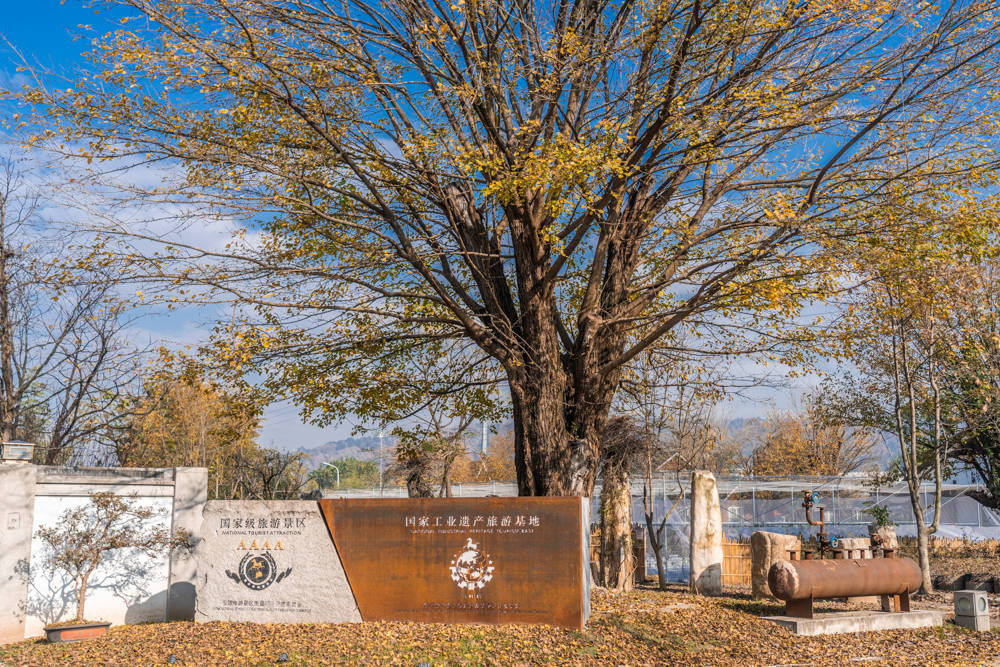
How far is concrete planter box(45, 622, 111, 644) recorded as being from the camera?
11.6m

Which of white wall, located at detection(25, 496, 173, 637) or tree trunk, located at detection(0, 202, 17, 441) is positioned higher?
tree trunk, located at detection(0, 202, 17, 441)

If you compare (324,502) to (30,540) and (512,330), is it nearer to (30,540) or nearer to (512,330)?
(512,330)

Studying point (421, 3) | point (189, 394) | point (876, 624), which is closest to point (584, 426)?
point (876, 624)

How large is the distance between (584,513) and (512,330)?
3229mm

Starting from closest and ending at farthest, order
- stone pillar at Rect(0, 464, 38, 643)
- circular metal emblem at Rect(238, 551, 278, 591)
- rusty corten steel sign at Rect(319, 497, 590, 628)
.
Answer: rusty corten steel sign at Rect(319, 497, 590, 628) → circular metal emblem at Rect(238, 551, 278, 591) → stone pillar at Rect(0, 464, 38, 643)

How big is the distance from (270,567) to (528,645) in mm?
4299

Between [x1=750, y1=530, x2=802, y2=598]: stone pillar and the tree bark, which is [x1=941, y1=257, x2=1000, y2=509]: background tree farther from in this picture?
the tree bark

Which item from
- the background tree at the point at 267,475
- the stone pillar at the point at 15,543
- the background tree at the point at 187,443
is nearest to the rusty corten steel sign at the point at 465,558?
the stone pillar at the point at 15,543

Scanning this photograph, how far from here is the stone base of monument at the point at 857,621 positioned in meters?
11.8

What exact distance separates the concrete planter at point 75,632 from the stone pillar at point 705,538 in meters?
10.7

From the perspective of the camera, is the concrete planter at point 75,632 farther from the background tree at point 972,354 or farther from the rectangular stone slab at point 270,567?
the background tree at point 972,354

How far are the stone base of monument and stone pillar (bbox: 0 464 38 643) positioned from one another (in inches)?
457

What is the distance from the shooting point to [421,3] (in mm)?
12750

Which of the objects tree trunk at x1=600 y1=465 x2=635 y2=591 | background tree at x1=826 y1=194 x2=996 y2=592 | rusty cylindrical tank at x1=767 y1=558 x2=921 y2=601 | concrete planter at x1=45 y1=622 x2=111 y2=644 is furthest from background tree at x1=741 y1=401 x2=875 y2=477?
concrete planter at x1=45 y1=622 x2=111 y2=644
